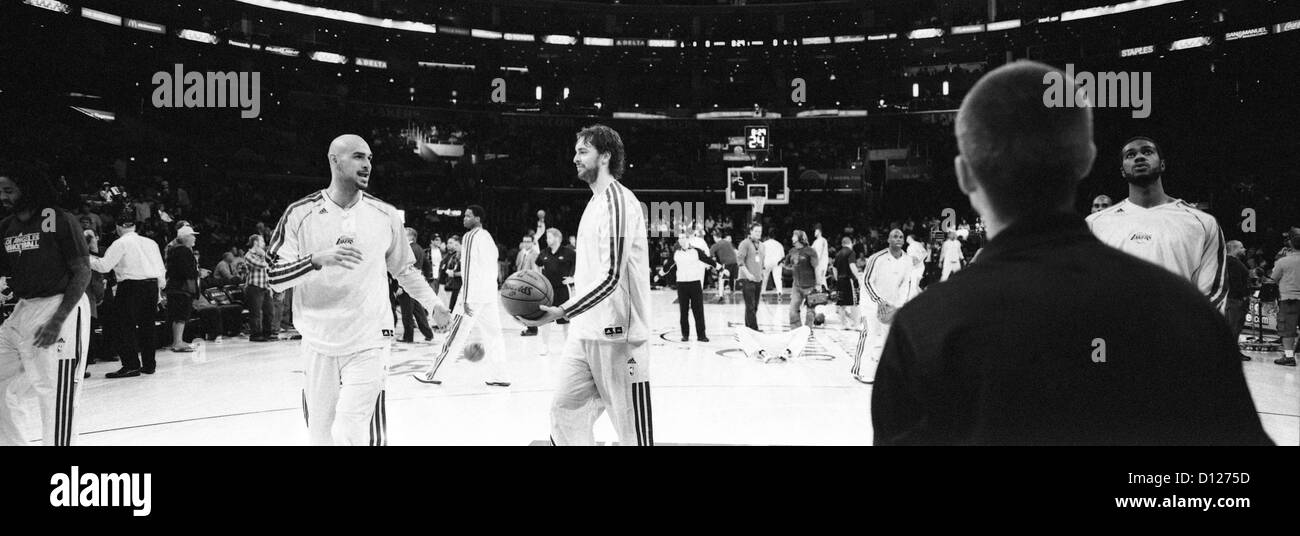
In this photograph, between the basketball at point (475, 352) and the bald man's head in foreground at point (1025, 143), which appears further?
the basketball at point (475, 352)

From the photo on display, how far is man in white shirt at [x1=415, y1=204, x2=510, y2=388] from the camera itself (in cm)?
590

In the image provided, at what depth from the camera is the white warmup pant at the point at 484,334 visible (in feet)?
19.4

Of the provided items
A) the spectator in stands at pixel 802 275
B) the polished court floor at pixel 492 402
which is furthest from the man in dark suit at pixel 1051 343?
the spectator in stands at pixel 802 275

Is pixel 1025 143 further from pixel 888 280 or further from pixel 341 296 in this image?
pixel 888 280

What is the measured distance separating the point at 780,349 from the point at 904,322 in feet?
21.3

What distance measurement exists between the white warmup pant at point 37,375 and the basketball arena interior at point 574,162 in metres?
0.03

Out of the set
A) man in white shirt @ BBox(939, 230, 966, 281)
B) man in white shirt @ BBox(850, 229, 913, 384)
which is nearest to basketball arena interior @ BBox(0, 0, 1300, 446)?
man in white shirt @ BBox(850, 229, 913, 384)

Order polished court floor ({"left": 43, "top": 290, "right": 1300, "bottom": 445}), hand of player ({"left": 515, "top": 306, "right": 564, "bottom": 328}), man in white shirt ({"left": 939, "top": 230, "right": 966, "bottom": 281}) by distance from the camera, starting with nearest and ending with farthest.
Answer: hand of player ({"left": 515, "top": 306, "right": 564, "bottom": 328})
polished court floor ({"left": 43, "top": 290, "right": 1300, "bottom": 445})
man in white shirt ({"left": 939, "top": 230, "right": 966, "bottom": 281})

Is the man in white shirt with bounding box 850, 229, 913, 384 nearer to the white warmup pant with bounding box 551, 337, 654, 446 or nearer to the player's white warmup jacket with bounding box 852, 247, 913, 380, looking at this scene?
the player's white warmup jacket with bounding box 852, 247, 913, 380

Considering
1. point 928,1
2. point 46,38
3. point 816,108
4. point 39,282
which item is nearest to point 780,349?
point 39,282

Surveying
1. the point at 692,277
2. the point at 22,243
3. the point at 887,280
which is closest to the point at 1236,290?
the point at 887,280

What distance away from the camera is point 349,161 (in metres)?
2.96

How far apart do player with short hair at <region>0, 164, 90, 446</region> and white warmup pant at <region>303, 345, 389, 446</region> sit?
155 cm
